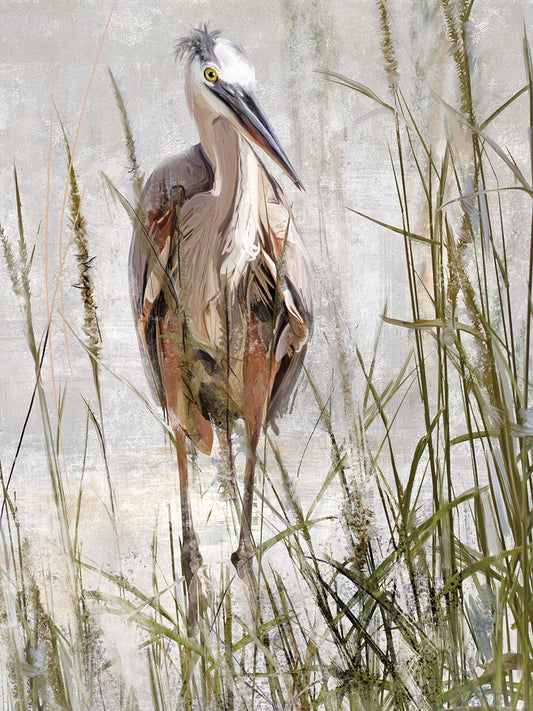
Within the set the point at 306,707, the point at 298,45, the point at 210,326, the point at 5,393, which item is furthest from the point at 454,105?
the point at 306,707

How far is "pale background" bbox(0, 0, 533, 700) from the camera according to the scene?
1.04 metres

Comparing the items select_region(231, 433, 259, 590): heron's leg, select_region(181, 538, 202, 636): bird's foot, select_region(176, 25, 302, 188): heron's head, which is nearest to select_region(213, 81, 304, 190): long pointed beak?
select_region(176, 25, 302, 188): heron's head

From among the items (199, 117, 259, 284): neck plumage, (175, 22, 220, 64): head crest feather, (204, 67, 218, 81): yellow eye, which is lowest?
(199, 117, 259, 284): neck plumage

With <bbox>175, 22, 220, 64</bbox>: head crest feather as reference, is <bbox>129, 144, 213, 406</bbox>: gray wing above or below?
below

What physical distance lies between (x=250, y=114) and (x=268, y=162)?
0.28 feet

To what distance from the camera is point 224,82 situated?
104 centimetres

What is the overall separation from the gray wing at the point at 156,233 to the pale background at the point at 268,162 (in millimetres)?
21

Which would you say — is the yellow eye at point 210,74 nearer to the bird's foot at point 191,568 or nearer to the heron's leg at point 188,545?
the heron's leg at point 188,545

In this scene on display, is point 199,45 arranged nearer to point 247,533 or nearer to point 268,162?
point 268,162

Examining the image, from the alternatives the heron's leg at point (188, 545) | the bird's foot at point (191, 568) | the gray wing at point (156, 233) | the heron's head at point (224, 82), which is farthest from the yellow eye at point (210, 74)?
the bird's foot at point (191, 568)

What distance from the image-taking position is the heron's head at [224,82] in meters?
1.04

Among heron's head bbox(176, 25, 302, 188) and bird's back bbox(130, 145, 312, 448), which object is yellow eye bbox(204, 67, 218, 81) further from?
bird's back bbox(130, 145, 312, 448)

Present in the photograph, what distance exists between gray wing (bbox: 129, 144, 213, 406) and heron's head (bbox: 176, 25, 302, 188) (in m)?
0.09

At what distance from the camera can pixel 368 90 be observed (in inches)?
41.2
